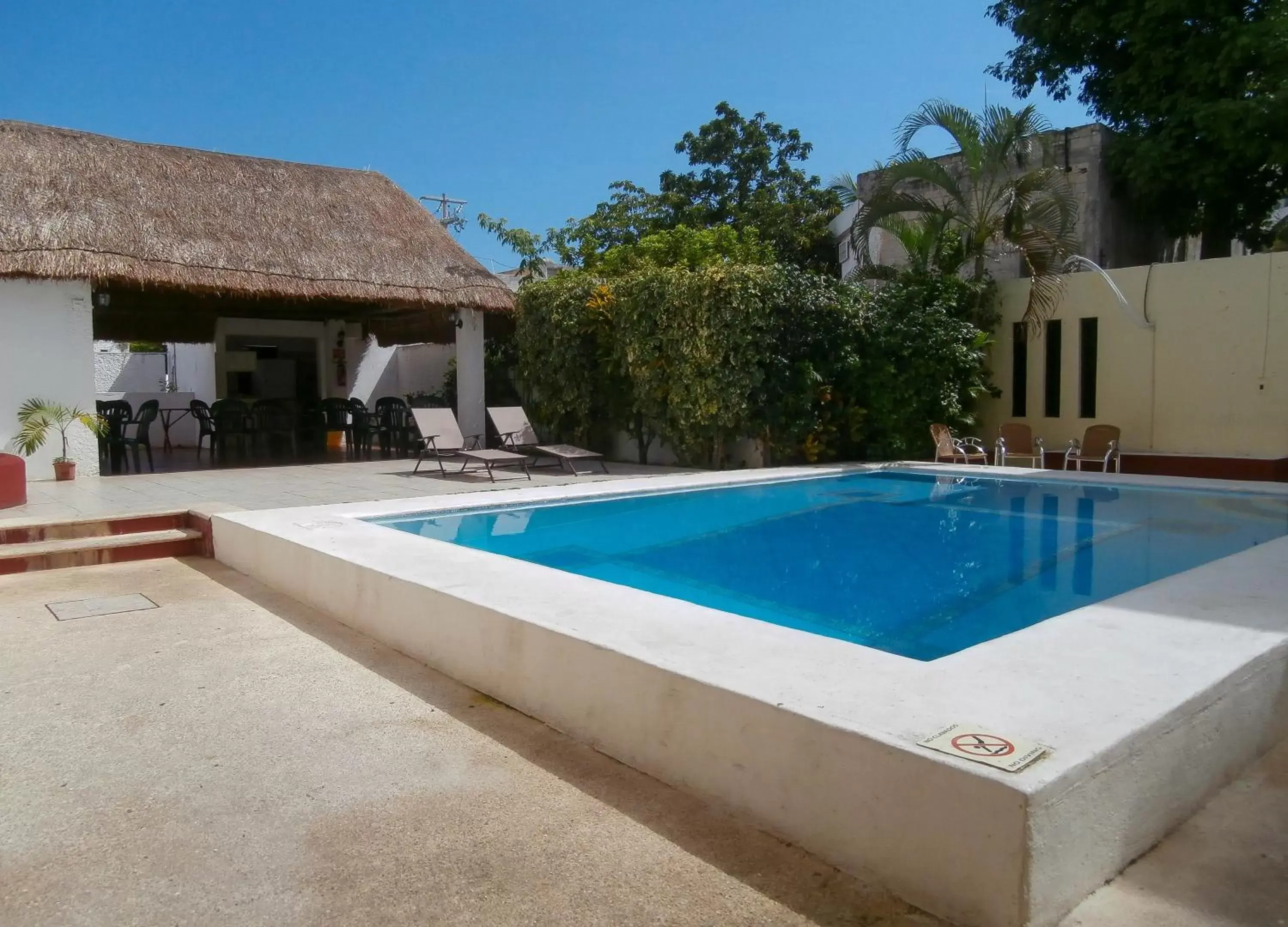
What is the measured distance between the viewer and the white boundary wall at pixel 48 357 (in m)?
10.2

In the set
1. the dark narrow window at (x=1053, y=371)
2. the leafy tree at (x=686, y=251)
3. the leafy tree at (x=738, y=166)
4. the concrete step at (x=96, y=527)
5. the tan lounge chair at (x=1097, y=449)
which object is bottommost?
the concrete step at (x=96, y=527)

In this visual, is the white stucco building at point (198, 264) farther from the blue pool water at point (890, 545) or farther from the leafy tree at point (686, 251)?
the blue pool water at point (890, 545)

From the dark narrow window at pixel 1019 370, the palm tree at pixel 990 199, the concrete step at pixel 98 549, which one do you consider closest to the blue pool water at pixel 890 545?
the concrete step at pixel 98 549

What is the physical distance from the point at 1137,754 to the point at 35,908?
2.70 metres

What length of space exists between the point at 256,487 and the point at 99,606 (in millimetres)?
4554

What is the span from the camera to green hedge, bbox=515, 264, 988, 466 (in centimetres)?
1124

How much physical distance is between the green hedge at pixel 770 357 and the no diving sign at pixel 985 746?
9027mm

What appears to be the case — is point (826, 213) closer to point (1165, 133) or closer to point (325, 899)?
point (1165, 133)

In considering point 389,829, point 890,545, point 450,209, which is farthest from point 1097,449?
point 450,209

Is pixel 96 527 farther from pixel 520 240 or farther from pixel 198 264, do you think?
pixel 520 240

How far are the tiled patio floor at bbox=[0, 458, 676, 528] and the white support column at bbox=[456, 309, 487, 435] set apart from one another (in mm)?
1706

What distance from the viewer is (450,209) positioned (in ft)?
127

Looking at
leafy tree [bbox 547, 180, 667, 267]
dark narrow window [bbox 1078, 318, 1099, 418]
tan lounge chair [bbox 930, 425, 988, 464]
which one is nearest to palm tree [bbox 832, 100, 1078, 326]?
dark narrow window [bbox 1078, 318, 1099, 418]

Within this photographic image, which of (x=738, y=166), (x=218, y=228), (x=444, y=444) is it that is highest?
(x=738, y=166)
